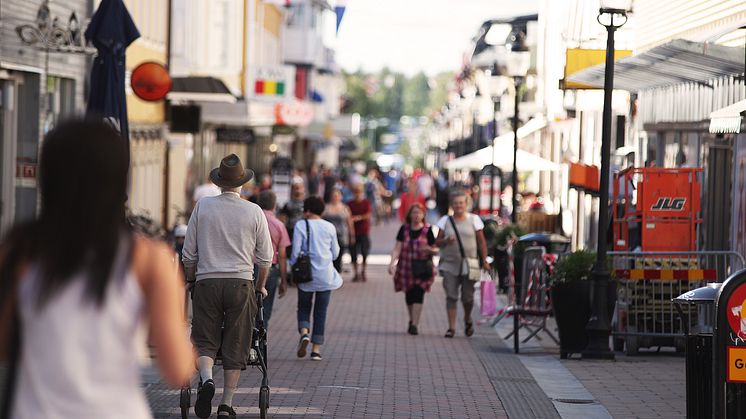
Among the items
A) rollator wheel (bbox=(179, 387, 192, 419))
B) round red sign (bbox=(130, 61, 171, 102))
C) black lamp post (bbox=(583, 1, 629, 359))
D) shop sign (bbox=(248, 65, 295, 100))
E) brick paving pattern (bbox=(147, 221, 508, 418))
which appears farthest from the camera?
shop sign (bbox=(248, 65, 295, 100))

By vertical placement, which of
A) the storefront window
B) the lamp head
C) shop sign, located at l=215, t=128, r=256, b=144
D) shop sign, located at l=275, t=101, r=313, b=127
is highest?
the storefront window

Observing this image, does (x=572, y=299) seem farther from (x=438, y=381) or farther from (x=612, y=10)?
(x=612, y=10)

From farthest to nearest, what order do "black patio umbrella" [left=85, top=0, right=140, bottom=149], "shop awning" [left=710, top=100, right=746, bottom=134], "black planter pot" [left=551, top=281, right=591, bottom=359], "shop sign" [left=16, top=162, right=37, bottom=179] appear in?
1. "shop sign" [left=16, top=162, right=37, bottom=179]
2. "black planter pot" [left=551, top=281, right=591, bottom=359]
3. "black patio umbrella" [left=85, top=0, right=140, bottom=149]
4. "shop awning" [left=710, top=100, right=746, bottom=134]

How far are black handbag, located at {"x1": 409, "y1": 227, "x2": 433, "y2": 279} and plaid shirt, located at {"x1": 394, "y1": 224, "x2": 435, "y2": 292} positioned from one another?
3cm

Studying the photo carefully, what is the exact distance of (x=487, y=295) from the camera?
1955cm

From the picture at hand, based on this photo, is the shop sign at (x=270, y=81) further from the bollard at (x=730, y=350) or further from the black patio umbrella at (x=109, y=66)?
the bollard at (x=730, y=350)

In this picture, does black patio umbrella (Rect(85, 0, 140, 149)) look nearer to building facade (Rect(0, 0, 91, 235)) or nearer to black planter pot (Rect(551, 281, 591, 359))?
building facade (Rect(0, 0, 91, 235))

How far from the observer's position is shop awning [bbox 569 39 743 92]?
49.5 feet

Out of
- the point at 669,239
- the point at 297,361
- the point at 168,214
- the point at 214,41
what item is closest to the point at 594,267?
the point at 669,239

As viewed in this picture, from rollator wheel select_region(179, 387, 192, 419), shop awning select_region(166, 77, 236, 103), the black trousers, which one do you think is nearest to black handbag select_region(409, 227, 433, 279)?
the black trousers

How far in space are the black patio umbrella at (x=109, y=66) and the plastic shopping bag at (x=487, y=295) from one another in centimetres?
678

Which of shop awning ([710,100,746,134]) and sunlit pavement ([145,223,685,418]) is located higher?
shop awning ([710,100,746,134])

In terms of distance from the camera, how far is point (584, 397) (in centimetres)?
1227

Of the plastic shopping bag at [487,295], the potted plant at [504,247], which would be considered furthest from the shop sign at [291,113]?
the plastic shopping bag at [487,295]
